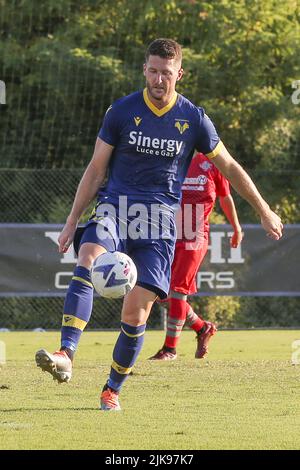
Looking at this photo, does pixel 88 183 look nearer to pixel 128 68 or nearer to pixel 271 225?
pixel 271 225

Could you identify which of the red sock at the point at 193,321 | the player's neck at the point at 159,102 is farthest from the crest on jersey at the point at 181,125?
the red sock at the point at 193,321

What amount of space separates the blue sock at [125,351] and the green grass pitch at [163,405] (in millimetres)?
213

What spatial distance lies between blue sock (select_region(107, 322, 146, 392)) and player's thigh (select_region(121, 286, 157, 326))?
4 centimetres

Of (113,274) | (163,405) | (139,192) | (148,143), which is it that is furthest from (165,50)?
(163,405)

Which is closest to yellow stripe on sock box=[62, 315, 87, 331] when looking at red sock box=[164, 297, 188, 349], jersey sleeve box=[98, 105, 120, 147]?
jersey sleeve box=[98, 105, 120, 147]

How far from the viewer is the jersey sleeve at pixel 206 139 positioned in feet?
22.1

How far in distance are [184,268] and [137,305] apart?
13.0 feet

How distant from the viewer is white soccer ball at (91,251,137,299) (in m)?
6.21

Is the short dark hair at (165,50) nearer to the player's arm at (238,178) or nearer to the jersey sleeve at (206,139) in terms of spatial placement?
the jersey sleeve at (206,139)

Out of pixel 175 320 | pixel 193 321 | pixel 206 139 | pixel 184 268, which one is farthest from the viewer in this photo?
pixel 193 321

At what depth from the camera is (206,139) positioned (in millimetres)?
6762

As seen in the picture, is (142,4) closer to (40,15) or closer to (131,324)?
(40,15)

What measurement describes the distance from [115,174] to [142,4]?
1421 centimetres
